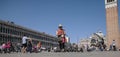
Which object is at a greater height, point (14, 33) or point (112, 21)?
point (112, 21)

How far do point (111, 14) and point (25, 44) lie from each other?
2073 inches

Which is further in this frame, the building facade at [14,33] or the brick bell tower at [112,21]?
the building facade at [14,33]

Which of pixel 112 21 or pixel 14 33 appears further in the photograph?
pixel 14 33

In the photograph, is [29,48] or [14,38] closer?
[29,48]

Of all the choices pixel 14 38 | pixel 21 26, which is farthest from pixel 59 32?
pixel 21 26

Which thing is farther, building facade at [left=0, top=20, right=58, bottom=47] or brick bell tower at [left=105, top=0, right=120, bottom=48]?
building facade at [left=0, top=20, right=58, bottom=47]

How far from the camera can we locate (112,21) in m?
67.9

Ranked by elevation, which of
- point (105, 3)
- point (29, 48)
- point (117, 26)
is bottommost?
point (29, 48)

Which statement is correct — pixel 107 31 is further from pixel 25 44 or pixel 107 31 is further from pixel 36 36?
pixel 25 44

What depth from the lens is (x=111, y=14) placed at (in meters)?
68.7

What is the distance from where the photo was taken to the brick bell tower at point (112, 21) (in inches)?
2598

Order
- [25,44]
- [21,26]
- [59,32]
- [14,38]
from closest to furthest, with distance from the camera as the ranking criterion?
[59,32] → [25,44] → [14,38] → [21,26]

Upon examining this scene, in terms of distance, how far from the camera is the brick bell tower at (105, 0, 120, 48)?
66.0 metres

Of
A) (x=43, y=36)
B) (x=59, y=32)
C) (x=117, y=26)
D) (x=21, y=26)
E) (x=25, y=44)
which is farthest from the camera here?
(x=43, y=36)
